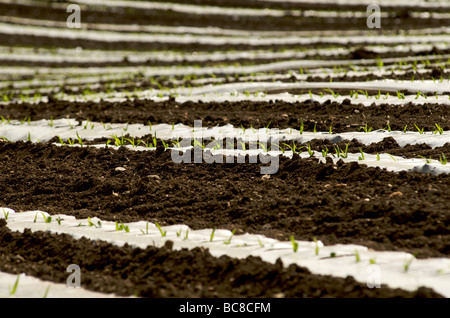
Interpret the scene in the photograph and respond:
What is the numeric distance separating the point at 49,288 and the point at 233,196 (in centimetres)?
166

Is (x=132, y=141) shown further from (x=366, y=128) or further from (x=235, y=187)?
(x=366, y=128)

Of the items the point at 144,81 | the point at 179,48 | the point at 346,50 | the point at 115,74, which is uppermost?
the point at 179,48

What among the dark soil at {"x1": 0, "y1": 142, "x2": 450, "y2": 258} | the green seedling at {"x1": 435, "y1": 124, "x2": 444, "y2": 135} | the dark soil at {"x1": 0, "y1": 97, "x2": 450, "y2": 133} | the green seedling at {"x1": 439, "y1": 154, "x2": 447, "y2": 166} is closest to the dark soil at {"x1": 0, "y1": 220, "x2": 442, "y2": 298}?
the dark soil at {"x1": 0, "y1": 142, "x2": 450, "y2": 258}

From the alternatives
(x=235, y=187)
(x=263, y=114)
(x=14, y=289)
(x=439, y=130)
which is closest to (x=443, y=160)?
(x=439, y=130)

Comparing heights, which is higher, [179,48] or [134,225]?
[179,48]

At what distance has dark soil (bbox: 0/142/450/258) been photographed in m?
3.56

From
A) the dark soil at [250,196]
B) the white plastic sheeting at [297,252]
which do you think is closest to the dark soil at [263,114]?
the dark soil at [250,196]

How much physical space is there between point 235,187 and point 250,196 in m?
0.21

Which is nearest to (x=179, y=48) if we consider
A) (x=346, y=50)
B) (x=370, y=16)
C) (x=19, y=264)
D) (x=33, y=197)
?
(x=346, y=50)

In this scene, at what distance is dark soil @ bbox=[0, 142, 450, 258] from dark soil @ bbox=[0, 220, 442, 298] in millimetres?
486

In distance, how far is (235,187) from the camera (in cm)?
450

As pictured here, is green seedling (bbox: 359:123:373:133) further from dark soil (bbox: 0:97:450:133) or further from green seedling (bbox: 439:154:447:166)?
green seedling (bbox: 439:154:447:166)

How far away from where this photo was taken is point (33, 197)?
5.11 m

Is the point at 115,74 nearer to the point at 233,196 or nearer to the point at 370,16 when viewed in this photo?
the point at 233,196
